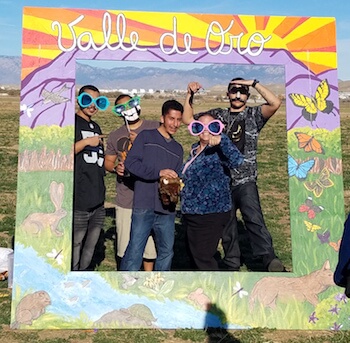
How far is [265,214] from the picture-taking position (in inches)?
400

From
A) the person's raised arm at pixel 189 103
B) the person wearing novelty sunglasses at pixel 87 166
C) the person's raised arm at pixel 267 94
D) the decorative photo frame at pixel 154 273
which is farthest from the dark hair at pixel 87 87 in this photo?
the person's raised arm at pixel 267 94

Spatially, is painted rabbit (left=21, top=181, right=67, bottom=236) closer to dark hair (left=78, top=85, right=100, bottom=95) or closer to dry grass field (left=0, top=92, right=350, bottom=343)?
dry grass field (left=0, top=92, right=350, bottom=343)

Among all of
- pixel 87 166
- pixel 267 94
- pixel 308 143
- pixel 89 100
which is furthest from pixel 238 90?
pixel 87 166

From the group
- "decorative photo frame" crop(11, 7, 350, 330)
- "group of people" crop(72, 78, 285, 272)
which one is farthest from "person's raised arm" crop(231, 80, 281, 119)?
"decorative photo frame" crop(11, 7, 350, 330)

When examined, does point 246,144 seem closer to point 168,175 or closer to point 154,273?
point 168,175

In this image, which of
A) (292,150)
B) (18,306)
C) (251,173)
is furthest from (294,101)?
(18,306)

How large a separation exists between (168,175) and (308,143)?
1.27 metres

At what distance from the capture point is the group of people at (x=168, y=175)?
5.16m

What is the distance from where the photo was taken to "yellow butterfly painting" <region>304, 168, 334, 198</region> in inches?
205

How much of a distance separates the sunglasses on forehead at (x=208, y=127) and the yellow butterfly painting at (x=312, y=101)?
682mm

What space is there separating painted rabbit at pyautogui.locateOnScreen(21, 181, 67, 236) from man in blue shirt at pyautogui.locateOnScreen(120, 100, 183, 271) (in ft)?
2.03

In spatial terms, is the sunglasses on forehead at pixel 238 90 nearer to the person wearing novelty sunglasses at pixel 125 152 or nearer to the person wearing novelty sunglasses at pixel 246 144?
the person wearing novelty sunglasses at pixel 246 144

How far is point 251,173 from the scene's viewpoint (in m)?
5.84

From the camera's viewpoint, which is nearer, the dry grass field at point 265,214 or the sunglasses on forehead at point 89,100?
the dry grass field at point 265,214
